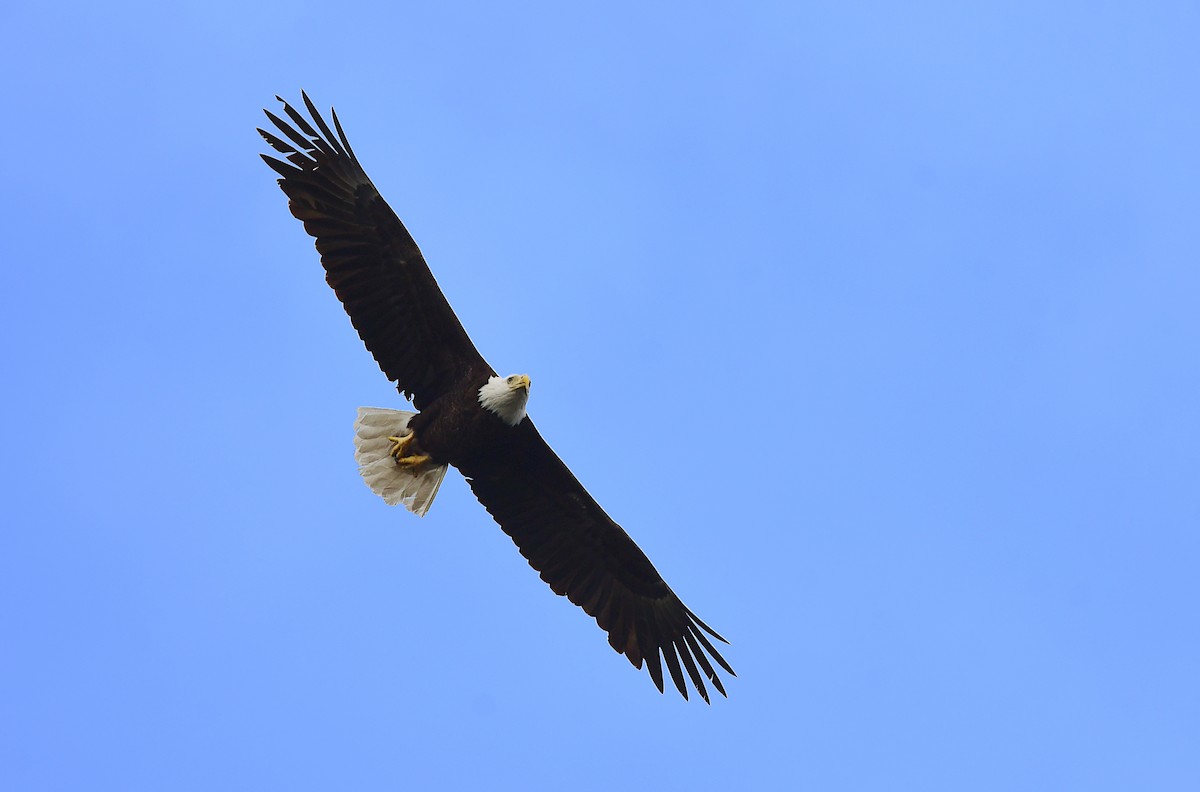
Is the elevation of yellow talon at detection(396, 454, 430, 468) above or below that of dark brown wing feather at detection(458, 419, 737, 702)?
below

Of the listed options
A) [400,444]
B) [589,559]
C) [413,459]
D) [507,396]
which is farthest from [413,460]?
[589,559]

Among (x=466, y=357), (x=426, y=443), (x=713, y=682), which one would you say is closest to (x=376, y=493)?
(x=426, y=443)

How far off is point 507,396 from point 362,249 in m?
1.45

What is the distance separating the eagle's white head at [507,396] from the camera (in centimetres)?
1091

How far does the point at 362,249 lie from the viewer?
11008 millimetres

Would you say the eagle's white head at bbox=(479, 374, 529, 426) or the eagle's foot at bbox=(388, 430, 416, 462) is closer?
the eagle's white head at bbox=(479, 374, 529, 426)

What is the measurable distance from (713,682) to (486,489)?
2.28 metres

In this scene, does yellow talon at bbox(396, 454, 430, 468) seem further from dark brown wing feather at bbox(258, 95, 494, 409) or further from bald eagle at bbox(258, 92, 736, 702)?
dark brown wing feather at bbox(258, 95, 494, 409)

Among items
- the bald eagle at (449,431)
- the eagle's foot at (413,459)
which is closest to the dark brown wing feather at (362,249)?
the bald eagle at (449,431)

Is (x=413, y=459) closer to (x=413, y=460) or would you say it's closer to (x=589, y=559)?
(x=413, y=460)

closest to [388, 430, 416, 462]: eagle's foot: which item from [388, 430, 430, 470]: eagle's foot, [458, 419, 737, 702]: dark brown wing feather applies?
[388, 430, 430, 470]: eagle's foot

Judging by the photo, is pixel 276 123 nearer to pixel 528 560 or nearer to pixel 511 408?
pixel 511 408

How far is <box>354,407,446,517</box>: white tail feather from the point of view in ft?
38.0

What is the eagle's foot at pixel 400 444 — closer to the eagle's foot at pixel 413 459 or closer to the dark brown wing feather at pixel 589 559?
the eagle's foot at pixel 413 459
